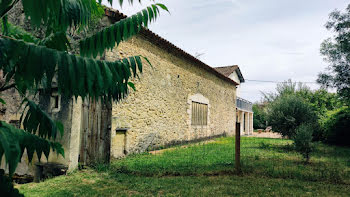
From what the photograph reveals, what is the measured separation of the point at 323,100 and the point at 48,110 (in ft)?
88.3

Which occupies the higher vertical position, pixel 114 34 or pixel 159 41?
pixel 159 41

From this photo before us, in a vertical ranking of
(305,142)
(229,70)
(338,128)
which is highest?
(229,70)

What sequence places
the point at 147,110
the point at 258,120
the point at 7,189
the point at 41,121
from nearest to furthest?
1. the point at 7,189
2. the point at 41,121
3. the point at 147,110
4. the point at 258,120

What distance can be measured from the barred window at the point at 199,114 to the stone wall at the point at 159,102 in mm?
330

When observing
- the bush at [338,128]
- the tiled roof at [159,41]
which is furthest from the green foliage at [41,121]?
the bush at [338,128]

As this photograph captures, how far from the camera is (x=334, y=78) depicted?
11.8 m

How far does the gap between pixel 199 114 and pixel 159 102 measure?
4.06 metres

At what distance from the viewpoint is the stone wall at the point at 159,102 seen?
7.68m

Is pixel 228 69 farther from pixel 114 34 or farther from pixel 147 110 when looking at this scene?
pixel 114 34

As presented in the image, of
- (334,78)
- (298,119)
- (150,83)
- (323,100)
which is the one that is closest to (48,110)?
(150,83)

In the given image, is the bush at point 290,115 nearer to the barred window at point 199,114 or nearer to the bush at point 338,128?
the barred window at point 199,114

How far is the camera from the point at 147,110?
8.85 meters

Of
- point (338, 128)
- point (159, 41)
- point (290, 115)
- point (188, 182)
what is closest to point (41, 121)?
point (188, 182)

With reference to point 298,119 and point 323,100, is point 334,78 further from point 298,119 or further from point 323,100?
point 323,100
